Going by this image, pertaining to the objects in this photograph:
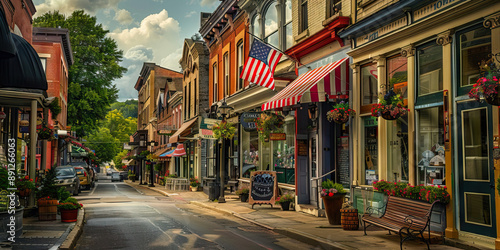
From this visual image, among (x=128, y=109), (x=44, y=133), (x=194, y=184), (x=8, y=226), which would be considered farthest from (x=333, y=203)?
(x=128, y=109)

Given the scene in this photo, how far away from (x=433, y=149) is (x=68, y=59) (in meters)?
39.9

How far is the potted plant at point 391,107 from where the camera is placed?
12058 millimetres

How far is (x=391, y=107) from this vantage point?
1214cm

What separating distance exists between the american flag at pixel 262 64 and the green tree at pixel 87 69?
30670 millimetres

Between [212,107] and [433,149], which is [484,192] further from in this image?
[212,107]

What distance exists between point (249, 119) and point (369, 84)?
8.17 meters

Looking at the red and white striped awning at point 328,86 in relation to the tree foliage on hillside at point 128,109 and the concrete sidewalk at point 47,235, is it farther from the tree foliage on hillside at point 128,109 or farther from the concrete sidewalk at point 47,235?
the tree foliage on hillside at point 128,109

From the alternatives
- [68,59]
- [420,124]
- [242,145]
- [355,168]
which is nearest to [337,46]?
[355,168]

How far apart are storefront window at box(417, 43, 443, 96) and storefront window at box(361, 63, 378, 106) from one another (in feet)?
7.20

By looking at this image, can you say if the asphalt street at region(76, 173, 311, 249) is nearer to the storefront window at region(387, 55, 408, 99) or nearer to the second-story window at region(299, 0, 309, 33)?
the storefront window at region(387, 55, 408, 99)

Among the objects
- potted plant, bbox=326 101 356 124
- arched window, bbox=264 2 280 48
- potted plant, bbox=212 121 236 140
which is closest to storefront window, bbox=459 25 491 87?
potted plant, bbox=326 101 356 124

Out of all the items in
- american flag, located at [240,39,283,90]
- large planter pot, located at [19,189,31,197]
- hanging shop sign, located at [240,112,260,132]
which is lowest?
large planter pot, located at [19,189,31,197]

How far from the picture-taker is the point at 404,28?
1234 cm

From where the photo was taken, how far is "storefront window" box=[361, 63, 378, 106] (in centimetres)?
1429
